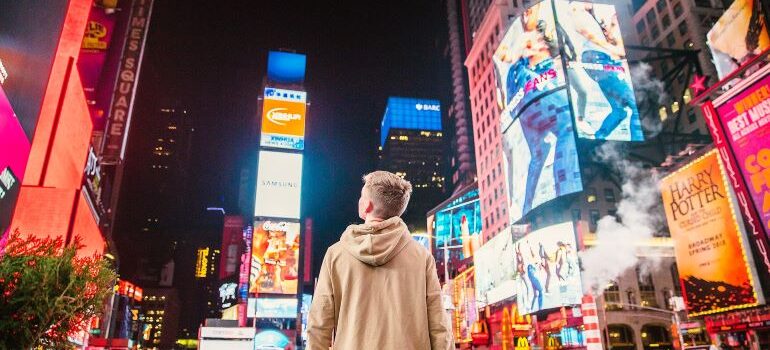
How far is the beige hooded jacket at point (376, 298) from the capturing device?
2592 mm

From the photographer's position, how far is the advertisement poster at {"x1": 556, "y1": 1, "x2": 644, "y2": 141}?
40.9 metres

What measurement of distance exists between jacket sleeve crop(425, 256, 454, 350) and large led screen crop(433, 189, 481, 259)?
67470 millimetres

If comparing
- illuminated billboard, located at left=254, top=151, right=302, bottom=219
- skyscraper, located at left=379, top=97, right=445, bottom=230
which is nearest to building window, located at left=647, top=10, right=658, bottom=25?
illuminated billboard, located at left=254, top=151, right=302, bottom=219

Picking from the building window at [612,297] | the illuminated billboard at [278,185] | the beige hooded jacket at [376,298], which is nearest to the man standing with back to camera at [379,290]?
the beige hooded jacket at [376,298]

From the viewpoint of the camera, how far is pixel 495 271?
46.6 meters

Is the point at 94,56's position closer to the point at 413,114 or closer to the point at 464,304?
the point at 464,304

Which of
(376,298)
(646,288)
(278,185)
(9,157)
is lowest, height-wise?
(376,298)

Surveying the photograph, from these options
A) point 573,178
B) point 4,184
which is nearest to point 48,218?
point 4,184

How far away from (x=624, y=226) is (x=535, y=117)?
561 inches

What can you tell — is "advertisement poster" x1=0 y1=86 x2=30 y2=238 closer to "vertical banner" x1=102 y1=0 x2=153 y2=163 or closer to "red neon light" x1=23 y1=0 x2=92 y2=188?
"red neon light" x1=23 y1=0 x2=92 y2=188

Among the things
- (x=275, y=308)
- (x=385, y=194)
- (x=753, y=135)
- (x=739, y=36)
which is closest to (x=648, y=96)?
(x=739, y=36)

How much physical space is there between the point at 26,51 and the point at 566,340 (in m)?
39.1

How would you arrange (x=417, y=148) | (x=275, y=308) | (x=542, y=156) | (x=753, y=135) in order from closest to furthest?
(x=753, y=135) → (x=542, y=156) → (x=275, y=308) → (x=417, y=148)

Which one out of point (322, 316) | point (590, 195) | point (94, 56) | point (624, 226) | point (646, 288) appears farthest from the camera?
point (590, 195)
